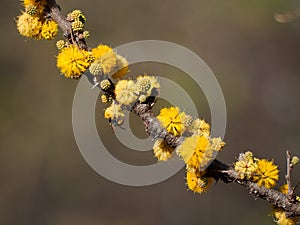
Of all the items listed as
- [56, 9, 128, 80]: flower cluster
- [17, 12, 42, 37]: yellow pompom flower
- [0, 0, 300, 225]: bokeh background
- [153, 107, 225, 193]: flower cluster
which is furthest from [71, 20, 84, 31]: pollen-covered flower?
[0, 0, 300, 225]: bokeh background

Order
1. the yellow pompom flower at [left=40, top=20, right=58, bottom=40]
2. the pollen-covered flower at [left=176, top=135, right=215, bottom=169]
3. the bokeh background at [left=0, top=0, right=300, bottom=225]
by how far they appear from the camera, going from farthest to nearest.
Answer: the bokeh background at [left=0, top=0, right=300, bottom=225] → the yellow pompom flower at [left=40, top=20, right=58, bottom=40] → the pollen-covered flower at [left=176, top=135, right=215, bottom=169]

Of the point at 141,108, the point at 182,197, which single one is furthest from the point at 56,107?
the point at 141,108

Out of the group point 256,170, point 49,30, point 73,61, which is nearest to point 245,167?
point 256,170

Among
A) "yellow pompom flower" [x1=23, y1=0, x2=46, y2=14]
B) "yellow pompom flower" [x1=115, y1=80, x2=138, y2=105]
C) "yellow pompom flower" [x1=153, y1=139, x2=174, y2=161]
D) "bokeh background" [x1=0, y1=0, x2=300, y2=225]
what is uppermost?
"bokeh background" [x1=0, y1=0, x2=300, y2=225]

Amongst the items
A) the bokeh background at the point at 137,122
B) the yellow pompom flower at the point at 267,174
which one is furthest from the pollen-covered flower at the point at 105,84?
the bokeh background at the point at 137,122

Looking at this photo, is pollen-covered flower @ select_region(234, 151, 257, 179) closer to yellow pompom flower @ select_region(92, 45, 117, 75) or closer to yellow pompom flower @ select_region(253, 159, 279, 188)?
yellow pompom flower @ select_region(253, 159, 279, 188)

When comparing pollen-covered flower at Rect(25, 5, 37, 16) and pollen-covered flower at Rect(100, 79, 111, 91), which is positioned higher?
pollen-covered flower at Rect(25, 5, 37, 16)

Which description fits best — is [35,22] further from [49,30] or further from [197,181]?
[197,181]

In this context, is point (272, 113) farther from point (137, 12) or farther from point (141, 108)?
point (141, 108)
